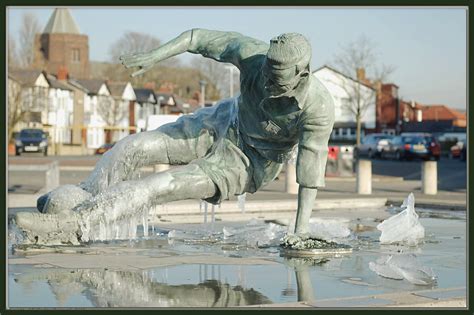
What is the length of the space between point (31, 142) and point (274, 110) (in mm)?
50507

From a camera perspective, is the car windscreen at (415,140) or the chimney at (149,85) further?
the chimney at (149,85)

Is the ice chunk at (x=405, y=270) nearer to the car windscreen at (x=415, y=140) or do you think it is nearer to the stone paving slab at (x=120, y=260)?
the stone paving slab at (x=120, y=260)

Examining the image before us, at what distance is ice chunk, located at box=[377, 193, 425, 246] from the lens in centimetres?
871

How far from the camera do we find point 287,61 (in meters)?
6.79

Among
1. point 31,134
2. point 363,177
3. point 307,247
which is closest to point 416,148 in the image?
point 31,134

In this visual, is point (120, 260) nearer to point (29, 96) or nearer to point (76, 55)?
point (29, 96)

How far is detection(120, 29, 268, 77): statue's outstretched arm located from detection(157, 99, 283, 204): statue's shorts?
61cm

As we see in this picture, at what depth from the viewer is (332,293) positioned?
5.59 metres

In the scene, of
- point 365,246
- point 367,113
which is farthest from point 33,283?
point 367,113

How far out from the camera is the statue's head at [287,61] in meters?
6.80

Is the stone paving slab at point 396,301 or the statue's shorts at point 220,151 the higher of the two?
the statue's shorts at point 220,151

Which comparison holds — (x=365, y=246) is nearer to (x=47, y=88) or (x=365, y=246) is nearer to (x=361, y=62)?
(x=361, y=62)

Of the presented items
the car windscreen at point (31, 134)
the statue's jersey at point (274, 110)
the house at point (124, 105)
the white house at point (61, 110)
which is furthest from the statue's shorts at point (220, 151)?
the house at point (124, 105)

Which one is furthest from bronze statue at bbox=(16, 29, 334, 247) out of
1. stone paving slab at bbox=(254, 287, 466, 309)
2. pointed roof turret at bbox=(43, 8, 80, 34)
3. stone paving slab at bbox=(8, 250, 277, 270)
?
pointed roof turret at bbox=(43, 8, 80, 34)
